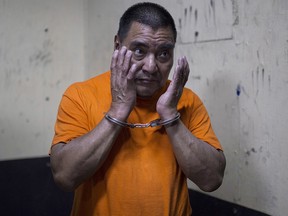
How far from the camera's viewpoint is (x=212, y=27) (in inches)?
57.1

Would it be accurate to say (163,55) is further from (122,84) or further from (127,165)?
(127,165)

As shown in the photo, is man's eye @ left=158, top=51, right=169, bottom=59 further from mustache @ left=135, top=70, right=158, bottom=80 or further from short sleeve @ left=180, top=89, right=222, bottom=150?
short sleeve @ left=180, top=89, right=222, bottom=150

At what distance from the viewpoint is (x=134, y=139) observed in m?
1.08

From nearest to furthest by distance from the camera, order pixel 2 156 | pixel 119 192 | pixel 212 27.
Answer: pixel 119 192
pixel 212 27
pixel 2 156

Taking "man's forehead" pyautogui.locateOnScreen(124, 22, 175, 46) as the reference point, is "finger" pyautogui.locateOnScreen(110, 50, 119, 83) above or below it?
below

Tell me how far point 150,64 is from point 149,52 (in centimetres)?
4

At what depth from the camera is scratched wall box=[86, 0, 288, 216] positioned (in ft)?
4.00

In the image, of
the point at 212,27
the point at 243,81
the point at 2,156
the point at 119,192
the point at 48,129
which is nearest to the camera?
the point at 119,192

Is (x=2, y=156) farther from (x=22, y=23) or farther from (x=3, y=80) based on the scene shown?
(x=22, y=23)

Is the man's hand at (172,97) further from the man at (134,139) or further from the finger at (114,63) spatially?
the finger at (114,63)

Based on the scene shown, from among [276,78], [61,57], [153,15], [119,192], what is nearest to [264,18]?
[276,78]

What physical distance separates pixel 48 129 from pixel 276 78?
4.66 feet

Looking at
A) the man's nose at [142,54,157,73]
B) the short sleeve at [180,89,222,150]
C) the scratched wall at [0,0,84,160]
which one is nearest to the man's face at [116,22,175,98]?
the man's nose at [142,54,157,73]

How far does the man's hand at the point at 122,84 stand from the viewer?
1.00 m
